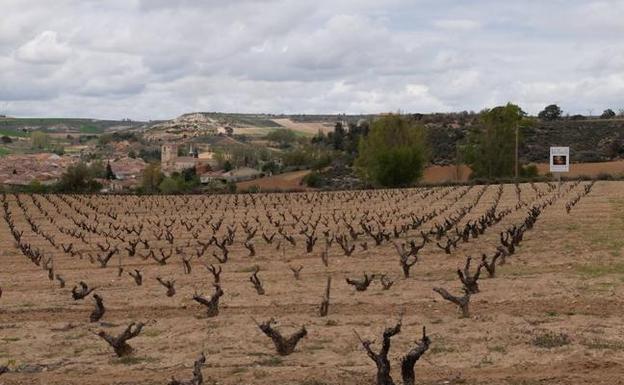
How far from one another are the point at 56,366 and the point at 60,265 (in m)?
15.4

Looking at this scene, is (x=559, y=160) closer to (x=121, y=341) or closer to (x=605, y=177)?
(x=605, y=177)

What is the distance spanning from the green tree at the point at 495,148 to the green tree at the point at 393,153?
5.63 meters

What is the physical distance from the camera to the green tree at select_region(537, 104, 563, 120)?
150 m

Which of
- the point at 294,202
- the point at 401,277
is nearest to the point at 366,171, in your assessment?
the point at 294,202

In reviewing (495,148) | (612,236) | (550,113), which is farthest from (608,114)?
(612,236)

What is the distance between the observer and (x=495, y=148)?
88.2m

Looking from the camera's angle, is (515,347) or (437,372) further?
(515,347)

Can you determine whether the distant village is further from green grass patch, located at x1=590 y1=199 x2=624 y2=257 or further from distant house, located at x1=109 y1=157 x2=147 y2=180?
green grass patch, located at x1=590 y1=199 x2=624 y2=257

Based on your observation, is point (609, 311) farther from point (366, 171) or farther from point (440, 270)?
point (366, 171)

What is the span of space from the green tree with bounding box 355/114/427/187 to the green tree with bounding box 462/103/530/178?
5627 mm

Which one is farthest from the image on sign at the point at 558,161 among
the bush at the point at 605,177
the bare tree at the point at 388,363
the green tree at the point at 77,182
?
the green tree at the point at 77,182

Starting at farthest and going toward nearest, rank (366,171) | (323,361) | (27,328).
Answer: (366,171) → (27,328) → (323,361)

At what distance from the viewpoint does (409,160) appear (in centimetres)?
8125

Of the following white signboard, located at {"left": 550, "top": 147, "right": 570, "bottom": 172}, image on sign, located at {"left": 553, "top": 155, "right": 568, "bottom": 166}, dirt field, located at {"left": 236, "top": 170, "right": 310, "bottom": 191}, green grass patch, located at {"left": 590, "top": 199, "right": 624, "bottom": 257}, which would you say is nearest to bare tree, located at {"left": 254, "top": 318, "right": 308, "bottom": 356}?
green grass patch, located at {"left": 590, "top": 199, "right": 624, "bottom": 257}
